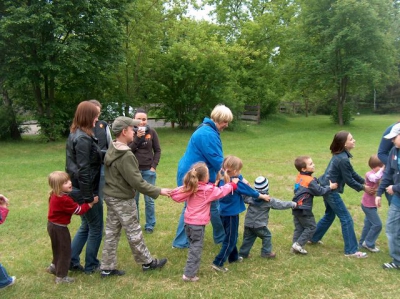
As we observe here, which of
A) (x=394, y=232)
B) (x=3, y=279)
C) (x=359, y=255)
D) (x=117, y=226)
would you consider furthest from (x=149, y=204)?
(x=394, y=232)

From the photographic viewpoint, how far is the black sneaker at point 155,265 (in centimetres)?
426

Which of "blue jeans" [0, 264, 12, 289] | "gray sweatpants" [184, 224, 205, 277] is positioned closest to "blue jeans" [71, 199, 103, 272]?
"blue jeans" [0, 264, 12, 289]

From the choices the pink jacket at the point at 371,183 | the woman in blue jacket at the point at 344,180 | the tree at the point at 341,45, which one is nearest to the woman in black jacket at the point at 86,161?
the woman in blue jacket at the point at 344,180

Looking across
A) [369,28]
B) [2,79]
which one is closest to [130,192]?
[2,79]

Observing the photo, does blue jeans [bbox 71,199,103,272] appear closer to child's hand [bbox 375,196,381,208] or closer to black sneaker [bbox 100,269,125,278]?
black sneaker [bbox 100,269,125,278]

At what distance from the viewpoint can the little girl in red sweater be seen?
374 cm

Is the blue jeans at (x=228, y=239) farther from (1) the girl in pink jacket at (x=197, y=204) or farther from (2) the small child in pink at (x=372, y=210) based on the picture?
(2) the small child in pink at (x=372, y=210)

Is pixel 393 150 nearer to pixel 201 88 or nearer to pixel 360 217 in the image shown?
pixel 360 217

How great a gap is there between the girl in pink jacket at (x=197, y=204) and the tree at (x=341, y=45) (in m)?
20.6

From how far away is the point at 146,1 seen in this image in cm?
1869

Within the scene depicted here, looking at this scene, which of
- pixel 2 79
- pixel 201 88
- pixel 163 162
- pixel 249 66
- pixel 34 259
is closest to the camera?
pixel 34 259

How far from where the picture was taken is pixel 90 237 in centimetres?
419

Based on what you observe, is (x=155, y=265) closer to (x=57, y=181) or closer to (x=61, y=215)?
(x=61, y=215)

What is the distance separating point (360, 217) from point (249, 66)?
907 inches
